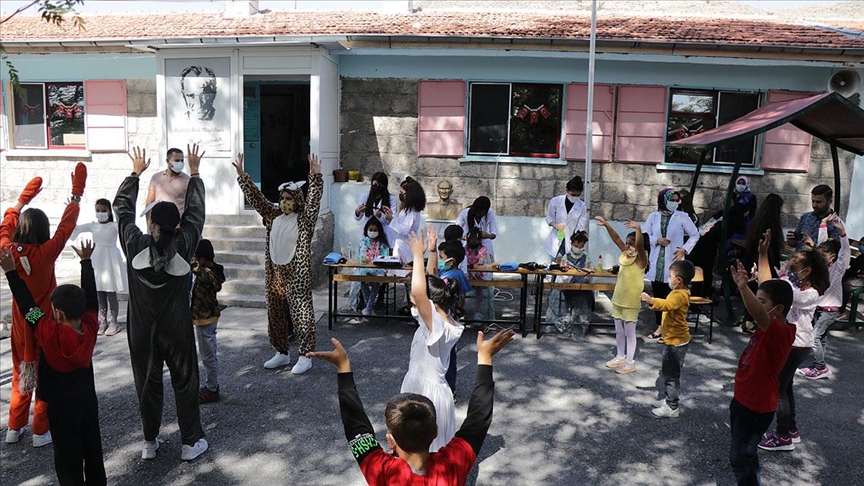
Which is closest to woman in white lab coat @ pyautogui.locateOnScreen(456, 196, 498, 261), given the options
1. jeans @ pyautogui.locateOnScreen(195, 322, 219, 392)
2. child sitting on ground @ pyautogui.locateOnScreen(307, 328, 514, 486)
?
jeans @ pyautogui.locateOnScreen(195, 322, 219, 392)

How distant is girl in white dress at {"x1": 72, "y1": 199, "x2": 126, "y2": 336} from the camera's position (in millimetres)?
7734

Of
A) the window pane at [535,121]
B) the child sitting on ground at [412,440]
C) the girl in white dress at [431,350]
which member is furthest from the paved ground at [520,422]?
the window pane at [535,121]

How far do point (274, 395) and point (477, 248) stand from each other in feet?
10.9

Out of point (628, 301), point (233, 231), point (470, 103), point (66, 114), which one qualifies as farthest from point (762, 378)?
point (66, 114)

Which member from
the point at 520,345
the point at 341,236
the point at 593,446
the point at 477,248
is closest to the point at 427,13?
the point at 341,236

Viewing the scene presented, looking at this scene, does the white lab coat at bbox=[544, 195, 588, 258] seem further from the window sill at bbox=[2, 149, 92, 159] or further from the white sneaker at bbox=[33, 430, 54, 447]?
the window sill at bbox=[2, 149, 92, 159]

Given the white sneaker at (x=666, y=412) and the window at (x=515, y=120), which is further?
the window at (x=515, y=120)

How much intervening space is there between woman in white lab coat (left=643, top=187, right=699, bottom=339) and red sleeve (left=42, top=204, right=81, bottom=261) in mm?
6666

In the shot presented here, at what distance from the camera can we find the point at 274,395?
5.86 meters

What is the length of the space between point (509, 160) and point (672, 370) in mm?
6298

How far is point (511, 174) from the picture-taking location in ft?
36.7

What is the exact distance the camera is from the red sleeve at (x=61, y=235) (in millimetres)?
4887

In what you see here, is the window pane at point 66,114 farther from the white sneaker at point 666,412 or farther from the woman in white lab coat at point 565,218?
the white sneaker at point 666,412

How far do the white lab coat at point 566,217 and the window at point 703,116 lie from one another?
3136 millimetres
